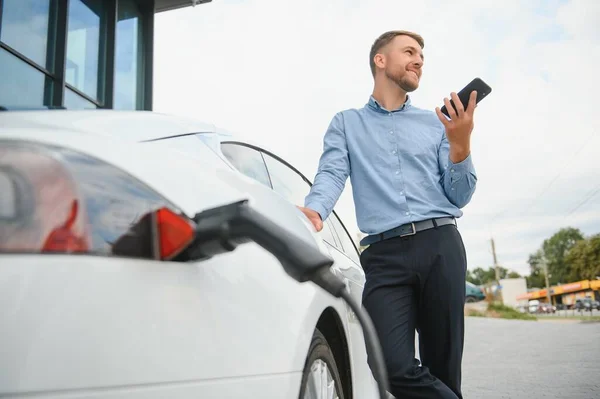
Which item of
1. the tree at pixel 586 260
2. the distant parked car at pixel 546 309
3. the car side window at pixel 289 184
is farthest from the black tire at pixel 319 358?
the tree at pixel 586 260

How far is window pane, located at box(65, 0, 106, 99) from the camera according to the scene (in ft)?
30.2

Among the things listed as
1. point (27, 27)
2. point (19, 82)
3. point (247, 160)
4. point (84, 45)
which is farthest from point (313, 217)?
point (84, 45)

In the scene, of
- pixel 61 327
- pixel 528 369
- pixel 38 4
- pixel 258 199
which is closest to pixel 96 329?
pixel 61 327

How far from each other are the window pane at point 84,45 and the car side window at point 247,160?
7419 mm

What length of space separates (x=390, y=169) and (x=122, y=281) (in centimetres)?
187

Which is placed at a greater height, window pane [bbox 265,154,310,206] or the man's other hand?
window pane [bbox 265,154,310,206]

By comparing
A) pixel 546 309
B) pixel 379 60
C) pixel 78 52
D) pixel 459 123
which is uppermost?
pixel 78 52

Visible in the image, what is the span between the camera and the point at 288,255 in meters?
1.11

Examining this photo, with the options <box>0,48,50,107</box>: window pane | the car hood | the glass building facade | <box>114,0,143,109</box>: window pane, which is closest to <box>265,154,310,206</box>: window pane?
the car hood

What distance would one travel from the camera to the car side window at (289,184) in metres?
2.72

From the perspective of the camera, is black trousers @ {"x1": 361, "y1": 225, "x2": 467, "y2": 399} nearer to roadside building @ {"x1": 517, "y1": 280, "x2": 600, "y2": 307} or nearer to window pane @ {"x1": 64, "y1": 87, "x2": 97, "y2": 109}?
window pane @ {"x1": 64, "y1": 87, "x2": 97, "y2": 109}

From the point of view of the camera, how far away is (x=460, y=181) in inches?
103

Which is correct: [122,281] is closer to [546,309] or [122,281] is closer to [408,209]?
[408,209]

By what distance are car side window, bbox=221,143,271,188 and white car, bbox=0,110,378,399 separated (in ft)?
1.53
